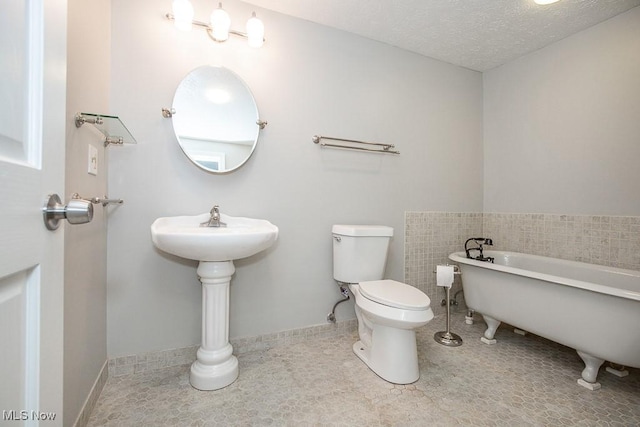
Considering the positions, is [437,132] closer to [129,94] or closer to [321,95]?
[321,95]

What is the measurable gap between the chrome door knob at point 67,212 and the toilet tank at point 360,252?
1.44 metres

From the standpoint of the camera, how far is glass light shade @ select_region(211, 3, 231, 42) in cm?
155

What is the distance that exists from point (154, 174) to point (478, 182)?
105 inches

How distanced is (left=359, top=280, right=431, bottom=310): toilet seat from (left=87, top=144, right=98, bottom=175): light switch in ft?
4.82

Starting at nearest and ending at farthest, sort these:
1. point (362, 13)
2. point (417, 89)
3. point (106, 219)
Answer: point (106, 219) → point (362, 13) → point (417, 89)

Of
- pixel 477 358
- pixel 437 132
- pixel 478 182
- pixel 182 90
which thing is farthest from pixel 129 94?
pixel 478 182

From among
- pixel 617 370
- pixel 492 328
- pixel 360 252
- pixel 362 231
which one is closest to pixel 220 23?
pixel 362 231

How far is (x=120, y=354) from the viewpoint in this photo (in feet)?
4.90

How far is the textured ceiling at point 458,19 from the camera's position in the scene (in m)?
1.74

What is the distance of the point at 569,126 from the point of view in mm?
2074

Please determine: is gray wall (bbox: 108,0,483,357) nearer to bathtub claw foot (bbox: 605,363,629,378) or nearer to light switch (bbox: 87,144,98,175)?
light switch (bbox: 87,144,98,175)

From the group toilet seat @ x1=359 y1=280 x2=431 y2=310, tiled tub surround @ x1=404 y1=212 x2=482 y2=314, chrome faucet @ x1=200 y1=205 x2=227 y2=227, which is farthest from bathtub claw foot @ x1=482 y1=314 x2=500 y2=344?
chrome faucet @ x1=200 y1=205 x2=227 y2=227

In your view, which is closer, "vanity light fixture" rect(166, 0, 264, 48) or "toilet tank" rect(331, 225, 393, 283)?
"vanity light fixture" rect(166, 0, 264, 48)

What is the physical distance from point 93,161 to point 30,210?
3.36 feet
